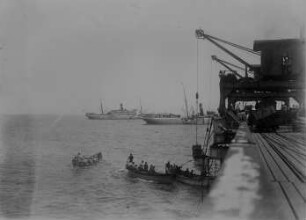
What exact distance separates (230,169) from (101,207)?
3308 centimetres

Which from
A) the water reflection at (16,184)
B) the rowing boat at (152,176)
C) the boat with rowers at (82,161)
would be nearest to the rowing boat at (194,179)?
the rowing boat at (152,176)

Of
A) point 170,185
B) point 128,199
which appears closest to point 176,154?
point 170,185

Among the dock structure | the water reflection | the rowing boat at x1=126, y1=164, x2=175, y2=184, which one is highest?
the dock structure

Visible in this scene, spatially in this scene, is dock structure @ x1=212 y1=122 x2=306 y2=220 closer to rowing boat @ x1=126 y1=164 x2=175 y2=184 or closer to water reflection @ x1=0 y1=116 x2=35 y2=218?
water reflection @ x1=0 y1=116 x2=35 y2=218

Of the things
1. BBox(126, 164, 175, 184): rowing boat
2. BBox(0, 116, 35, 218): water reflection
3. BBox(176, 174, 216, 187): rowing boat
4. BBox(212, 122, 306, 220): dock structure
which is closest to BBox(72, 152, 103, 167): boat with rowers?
BBox(0, 116, 35, 218): water reflection

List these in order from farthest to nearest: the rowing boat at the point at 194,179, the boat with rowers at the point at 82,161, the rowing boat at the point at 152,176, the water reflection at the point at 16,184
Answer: the boat with rowers at the point at 82,161
the rowing boat at the point at 152,176
the rowing boat at the point at 194,179
the water reflection at the point at 16,184

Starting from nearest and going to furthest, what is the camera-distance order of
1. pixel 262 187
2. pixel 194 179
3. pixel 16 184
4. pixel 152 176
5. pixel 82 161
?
1. pixel 262 187
2. pixel 194 179
3. pixel 16 184
4. pixel 152 176
5. pixel 82 161

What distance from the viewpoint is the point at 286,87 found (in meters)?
28.7

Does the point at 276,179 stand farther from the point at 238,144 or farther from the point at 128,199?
the point at 128,199

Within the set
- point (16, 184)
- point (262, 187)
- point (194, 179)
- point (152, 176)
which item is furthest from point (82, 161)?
point (262, 187)

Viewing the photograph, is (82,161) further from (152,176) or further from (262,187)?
(262,187)

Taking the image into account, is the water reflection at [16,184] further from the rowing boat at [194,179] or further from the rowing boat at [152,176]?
the rowing boat at [194,179]

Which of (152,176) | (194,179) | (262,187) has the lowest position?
(152,176)

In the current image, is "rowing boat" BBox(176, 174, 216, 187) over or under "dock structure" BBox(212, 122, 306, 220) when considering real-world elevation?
under
